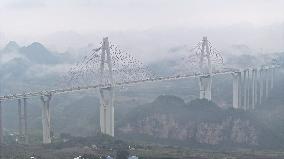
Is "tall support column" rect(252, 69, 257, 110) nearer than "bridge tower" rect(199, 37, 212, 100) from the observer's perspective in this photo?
No

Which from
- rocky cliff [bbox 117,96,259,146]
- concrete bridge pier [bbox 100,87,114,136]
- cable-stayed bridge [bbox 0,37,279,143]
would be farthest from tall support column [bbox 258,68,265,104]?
concrete bridge pier [bbox 100,87,114,136]

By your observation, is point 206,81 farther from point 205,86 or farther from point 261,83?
point 261,83

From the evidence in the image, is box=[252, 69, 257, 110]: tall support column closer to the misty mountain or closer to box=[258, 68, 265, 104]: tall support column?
box=[258, 68, 265, 104]: tall support column

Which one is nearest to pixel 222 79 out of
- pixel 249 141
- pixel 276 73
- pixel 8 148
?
pixel 276 73

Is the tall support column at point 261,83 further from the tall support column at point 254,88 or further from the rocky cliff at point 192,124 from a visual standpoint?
the rocky cliff at point 192,124

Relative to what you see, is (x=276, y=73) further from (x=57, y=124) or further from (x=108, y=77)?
(x=108, y=77)

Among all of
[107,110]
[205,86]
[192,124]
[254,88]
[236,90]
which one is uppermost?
[205,86]

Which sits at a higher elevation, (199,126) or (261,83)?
(261,83)

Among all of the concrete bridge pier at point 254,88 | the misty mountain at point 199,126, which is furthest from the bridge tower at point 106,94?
the concrete bridge pier at point 254,88

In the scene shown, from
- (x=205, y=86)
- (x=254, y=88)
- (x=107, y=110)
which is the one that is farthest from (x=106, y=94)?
(x=254, y=88)
